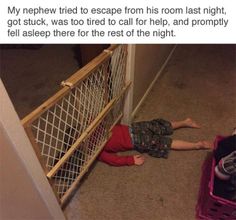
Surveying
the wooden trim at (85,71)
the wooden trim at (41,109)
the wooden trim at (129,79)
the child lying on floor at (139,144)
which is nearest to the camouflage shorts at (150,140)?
the child lying on floor at (139,144)

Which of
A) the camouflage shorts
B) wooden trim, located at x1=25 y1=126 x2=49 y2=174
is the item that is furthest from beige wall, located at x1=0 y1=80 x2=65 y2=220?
the camouflage shorts

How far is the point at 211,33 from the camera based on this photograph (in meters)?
1.25

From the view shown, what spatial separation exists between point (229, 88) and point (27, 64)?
4.91 feet

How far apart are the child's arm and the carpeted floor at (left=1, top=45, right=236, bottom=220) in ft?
0.10

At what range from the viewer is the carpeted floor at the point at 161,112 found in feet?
3.74

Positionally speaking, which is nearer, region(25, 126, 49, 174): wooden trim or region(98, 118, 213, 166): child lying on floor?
region(25, 126, 49, 174): wooden trim

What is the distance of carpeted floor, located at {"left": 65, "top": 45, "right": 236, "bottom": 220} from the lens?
113 centimetres

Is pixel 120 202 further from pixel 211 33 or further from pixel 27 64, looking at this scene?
pixel 27 64

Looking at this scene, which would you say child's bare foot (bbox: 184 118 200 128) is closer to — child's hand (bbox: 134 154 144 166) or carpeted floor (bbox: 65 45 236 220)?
carpeted floor (bbox: 65 45 236 220)

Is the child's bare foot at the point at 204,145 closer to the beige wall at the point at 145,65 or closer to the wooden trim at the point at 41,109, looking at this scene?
the beige wall at the point at 145,65

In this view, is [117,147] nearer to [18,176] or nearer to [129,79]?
[129,79]

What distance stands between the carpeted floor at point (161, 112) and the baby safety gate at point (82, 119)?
17 cm

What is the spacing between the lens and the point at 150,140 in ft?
4.21

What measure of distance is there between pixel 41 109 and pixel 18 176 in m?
0.19
